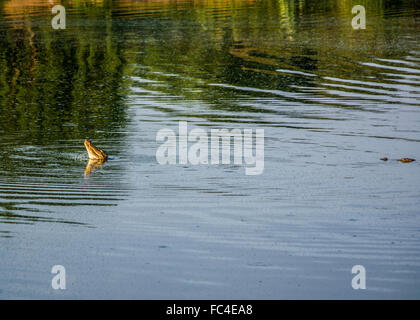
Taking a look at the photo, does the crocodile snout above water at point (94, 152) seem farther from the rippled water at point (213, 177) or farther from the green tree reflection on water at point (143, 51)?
the green tree reflection on water at point (143, 51)

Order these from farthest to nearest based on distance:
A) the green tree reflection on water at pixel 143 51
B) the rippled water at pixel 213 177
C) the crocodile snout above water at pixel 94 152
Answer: the green tree reflection on water at pixel 143 51 < the crocodile snout above water at pixel 94 152 < the rippled water at pixel 213 177

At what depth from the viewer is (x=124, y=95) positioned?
880 inches

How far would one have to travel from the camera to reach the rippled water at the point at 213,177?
31.3 feet

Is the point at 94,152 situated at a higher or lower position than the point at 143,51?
lower

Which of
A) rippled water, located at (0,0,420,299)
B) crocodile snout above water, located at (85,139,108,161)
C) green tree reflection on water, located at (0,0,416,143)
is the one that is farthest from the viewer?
green tree reflection on water, located at (0,0,416,143)

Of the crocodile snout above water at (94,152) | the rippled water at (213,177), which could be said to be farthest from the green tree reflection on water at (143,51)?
the crocodile snout above water at (94,152)

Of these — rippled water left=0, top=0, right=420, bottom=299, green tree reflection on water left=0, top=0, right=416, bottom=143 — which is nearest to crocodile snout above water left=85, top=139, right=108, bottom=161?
rippled water left=0, top=0, right=420, bottom=299

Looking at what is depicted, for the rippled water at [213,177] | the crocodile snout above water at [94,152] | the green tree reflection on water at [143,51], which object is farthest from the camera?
the green tree reflection on water at [143,51]

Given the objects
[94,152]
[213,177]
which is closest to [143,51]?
[94,152]

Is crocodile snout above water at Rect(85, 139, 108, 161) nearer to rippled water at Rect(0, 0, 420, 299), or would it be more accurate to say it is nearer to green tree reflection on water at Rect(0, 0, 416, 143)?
rippled water at Rect(0, 0, 420, 299)

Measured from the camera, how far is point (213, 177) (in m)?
13.4

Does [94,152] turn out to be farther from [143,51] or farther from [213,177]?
[143,51]

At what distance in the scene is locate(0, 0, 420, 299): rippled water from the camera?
9.53 meters

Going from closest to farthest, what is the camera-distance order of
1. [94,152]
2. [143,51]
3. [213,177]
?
[213,177]
[94,152]
[143,51]
